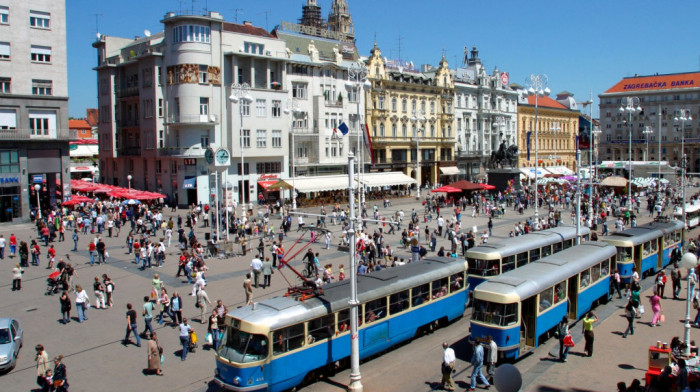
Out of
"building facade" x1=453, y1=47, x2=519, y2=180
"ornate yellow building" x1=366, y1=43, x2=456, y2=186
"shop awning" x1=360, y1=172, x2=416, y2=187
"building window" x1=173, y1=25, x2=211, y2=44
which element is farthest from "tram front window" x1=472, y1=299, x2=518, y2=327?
"building facade" x1=453, y1=47, x2=519, y2=180

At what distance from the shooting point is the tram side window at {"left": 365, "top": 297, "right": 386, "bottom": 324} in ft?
52.4

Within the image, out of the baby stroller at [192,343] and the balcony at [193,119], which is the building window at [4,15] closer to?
the balcony at [193,119]

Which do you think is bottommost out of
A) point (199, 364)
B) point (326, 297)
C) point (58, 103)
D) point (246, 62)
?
point (199, 364)

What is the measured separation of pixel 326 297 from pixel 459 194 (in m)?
42.9

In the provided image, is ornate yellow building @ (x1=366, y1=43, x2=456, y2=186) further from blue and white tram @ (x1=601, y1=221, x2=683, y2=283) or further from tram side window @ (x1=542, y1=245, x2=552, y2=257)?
tram side window @ (x1=542, y1=245, x2=552, y2=257)

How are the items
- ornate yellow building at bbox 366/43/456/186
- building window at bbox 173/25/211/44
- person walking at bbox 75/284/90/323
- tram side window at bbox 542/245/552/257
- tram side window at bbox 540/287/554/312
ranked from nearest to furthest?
tram side window at bbox 540/287/554/312 → person walking at bbox 75/284/90/323 → tram side window at bbox 542/245/552/257 → building window at bbox 173/25/211/44 → ornate yellow building at bbox 366/43/456/186

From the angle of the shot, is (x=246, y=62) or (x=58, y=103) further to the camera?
(x=246, y=62)

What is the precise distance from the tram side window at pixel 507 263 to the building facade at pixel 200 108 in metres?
32.2

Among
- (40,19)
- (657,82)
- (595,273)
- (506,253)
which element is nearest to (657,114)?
(657,82)

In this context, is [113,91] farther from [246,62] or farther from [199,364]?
[199,364]

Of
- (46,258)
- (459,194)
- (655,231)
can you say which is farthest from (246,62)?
(655,231)

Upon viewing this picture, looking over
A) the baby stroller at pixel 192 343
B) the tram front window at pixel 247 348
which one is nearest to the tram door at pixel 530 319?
the tram front window at pixel 247 348

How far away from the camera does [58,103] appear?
44.7 metres

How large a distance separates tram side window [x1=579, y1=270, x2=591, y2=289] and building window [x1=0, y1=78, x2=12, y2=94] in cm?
4167
